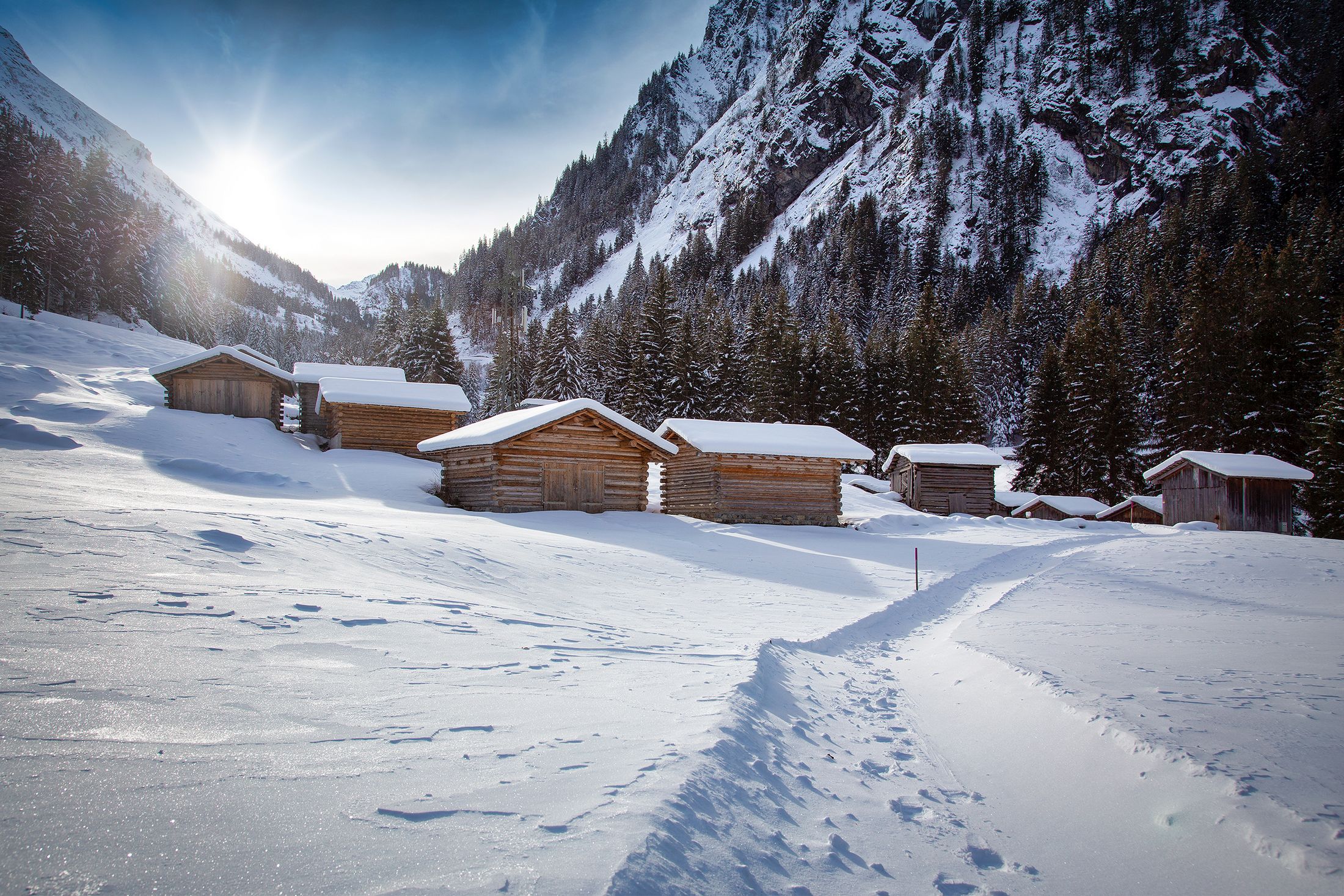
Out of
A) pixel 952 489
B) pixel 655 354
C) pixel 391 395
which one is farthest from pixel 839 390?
pixel 391 395

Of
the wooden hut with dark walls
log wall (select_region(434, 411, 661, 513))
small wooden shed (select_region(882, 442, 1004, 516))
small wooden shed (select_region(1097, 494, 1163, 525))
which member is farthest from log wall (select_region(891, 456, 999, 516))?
log wall (select_region(434, 411, 661, 513))

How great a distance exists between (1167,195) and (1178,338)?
74570 mm

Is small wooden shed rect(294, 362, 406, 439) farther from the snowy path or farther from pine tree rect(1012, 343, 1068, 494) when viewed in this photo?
pine tree rect(1012, 343, 1068, 494)

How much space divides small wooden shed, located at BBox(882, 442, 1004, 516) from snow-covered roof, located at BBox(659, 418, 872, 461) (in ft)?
39.9

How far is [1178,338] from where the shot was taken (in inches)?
1650

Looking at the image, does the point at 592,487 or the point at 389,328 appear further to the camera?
the point at 389,328

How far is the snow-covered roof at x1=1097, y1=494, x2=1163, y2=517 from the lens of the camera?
119 ft

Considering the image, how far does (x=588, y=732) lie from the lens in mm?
4141

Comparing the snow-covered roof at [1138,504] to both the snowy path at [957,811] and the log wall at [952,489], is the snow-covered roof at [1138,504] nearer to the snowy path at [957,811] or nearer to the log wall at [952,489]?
the log wall at [952,489]

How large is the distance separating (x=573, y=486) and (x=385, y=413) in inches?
570

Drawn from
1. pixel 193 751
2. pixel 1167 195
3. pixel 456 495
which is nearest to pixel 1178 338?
pixel 456 495

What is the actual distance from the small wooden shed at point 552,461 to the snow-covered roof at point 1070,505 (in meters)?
28.0

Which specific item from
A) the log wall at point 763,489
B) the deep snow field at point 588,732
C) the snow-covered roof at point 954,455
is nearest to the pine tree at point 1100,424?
the snow-covered roof at point 954,455

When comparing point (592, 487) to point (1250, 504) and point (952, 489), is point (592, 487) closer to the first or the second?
point (952, 489)
